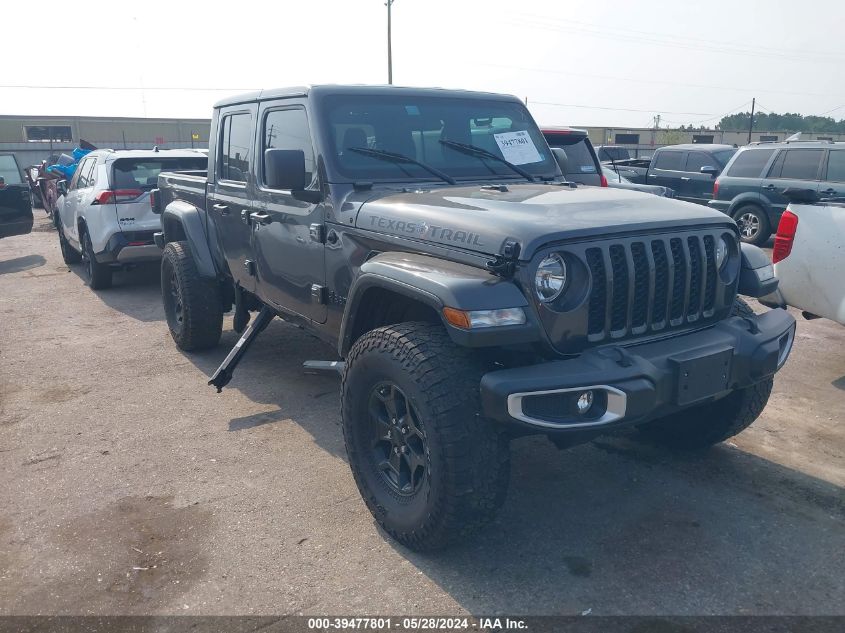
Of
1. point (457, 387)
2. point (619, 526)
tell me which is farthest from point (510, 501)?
point (457, 387)

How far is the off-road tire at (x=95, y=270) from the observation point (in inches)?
359

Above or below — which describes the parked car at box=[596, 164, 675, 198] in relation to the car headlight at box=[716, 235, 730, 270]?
below

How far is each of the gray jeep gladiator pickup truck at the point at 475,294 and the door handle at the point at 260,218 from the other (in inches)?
0.9

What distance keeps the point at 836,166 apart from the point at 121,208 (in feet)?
31.8

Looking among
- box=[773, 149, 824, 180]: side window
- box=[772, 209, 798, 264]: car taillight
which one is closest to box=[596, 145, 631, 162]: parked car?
box=[773, 149, 824, 180]: side window

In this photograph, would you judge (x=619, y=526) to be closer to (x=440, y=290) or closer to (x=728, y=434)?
(x=728, y=434)

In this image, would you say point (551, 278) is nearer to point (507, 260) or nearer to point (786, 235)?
point (507, 260)

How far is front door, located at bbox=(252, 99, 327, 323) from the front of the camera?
414cm

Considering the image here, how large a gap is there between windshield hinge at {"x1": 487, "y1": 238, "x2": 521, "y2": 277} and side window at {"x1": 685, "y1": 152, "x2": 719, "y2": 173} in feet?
40.6

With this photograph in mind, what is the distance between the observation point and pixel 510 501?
3.74 metres

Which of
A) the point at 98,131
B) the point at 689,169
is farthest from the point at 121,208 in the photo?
the point at 98,131

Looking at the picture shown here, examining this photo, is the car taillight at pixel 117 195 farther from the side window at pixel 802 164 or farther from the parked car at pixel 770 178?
the side window at pixel 802 164

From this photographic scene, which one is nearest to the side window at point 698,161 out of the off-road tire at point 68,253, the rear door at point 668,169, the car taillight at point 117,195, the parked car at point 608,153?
the rear door at point 668,169

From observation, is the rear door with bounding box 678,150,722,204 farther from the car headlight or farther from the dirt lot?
the car headlight
